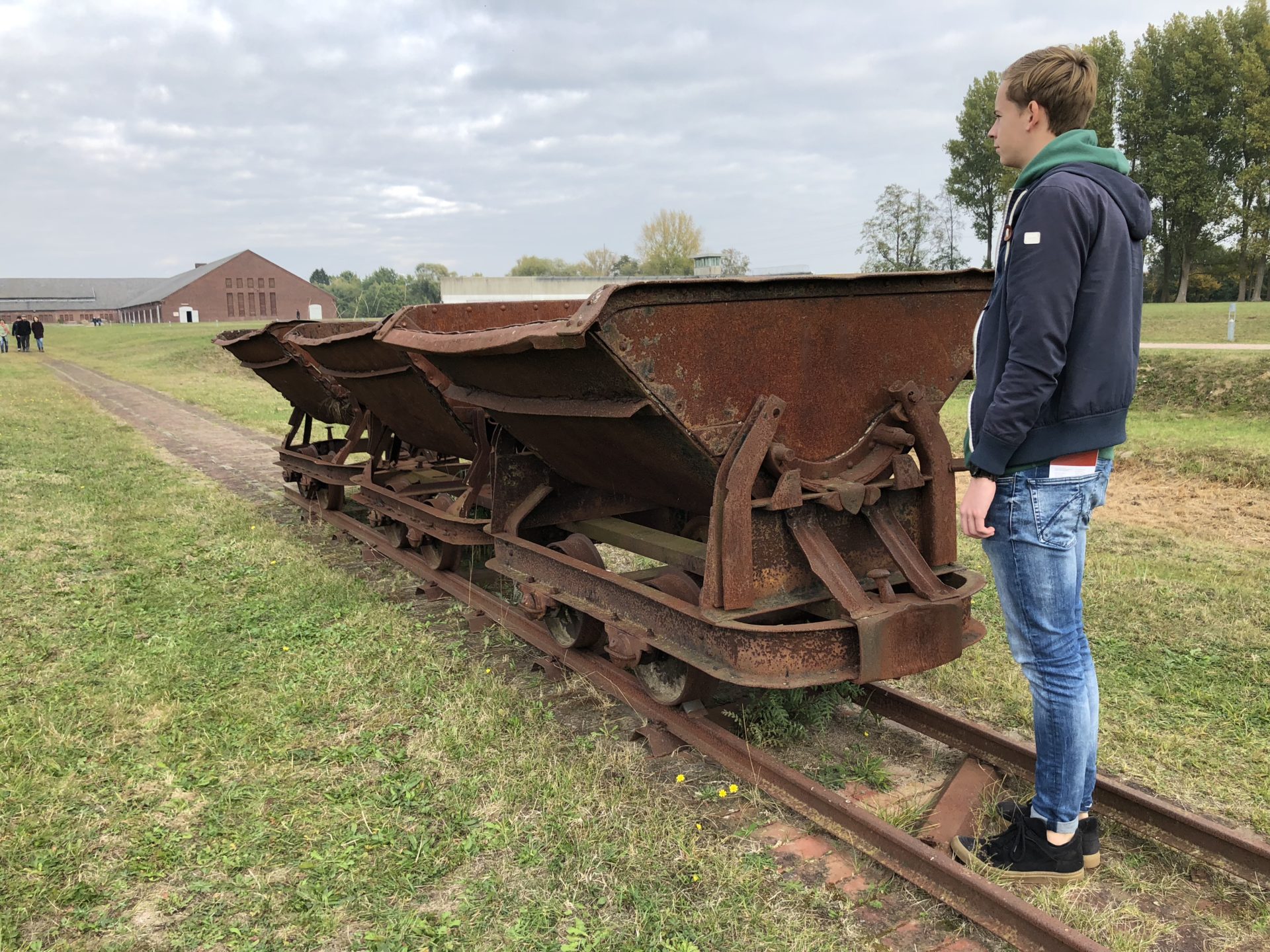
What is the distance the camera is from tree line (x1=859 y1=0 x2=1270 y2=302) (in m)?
40.8

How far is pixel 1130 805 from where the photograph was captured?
3.21 metres

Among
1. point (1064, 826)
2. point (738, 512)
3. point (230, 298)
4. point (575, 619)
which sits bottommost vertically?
point (1064, 826)

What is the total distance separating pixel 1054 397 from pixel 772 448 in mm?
1092

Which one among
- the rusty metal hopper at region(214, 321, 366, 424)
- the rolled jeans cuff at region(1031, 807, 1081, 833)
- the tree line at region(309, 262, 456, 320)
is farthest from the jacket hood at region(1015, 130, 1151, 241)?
the tree line at region(309, 262, 456, 320)

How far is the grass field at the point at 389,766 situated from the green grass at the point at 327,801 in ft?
0.04

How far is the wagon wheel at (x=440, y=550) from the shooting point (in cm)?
638

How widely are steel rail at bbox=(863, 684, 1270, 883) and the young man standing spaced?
0.30m

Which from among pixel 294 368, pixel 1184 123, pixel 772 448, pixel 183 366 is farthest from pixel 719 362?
pixel 1184 123

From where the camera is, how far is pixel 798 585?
3.75 metres

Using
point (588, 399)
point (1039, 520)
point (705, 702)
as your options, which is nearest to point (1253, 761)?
point (1039, 520)

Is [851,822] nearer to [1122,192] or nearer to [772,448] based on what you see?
[772,448]

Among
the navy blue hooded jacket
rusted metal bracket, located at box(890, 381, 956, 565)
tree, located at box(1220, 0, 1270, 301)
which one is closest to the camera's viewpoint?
the navy blue hooded jacket

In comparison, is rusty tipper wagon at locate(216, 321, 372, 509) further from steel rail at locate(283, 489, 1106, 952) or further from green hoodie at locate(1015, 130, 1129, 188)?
green hoodie at locate(1015, 130, 1129, 188)

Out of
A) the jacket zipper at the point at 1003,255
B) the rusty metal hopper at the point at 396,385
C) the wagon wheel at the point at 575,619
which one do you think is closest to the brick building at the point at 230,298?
the rusty metal hopper at the point at 396,385
